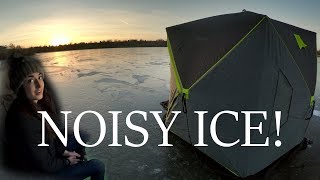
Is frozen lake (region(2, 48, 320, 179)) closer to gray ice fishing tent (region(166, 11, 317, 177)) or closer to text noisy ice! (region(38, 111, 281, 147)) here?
text noisy ice! (region(38, 111, 281, 147))

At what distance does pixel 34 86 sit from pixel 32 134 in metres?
0.51

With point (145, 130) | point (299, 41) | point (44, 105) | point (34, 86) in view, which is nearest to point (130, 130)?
point (145, 130)

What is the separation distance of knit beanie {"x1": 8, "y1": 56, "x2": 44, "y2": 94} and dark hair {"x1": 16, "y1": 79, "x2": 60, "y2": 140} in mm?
60

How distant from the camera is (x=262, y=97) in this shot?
4375 millimetres

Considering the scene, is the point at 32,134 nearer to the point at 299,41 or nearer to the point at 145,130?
the point at 145,130

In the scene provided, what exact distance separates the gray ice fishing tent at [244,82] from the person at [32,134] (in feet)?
7.66

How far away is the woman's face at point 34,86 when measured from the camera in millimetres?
2660

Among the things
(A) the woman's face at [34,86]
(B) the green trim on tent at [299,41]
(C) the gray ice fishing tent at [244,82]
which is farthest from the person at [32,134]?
(B) the green trim on tent at [299,41]

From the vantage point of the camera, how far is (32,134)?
2.41 metres

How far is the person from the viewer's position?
2.40 metres

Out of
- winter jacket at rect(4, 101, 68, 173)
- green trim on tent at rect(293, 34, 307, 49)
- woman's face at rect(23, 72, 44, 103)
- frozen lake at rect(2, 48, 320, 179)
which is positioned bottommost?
frozen lake at rect(2, 48, 320, 179)

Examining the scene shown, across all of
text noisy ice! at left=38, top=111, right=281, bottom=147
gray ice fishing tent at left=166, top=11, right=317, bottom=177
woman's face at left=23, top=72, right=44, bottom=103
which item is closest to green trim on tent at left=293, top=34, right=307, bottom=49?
gray ice fishing tent at left=166, top=11, right=317, bottom=177

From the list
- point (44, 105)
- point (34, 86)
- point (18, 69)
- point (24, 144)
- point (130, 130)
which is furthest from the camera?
point (130, 130)

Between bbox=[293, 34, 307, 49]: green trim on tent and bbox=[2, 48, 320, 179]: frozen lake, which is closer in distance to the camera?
bbox=[2, 48, 320, 179]: frozen lake
